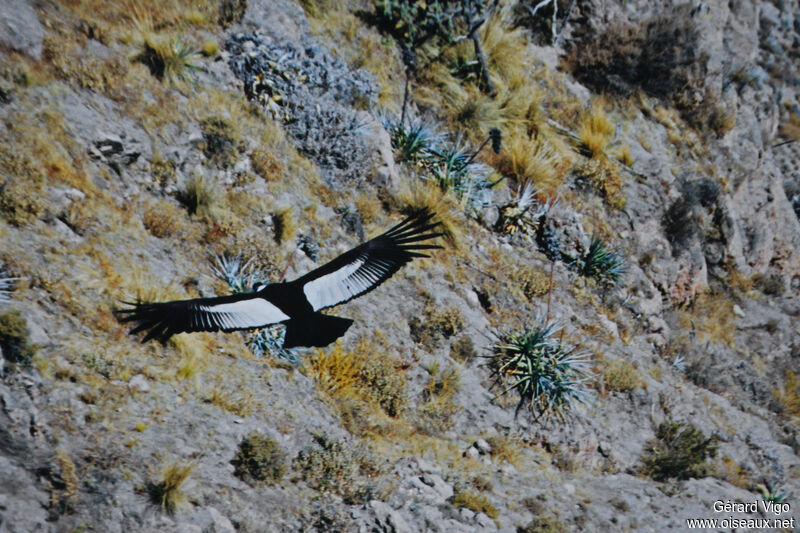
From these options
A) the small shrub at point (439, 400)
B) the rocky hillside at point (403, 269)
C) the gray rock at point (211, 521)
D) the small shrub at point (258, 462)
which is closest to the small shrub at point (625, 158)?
the rocky hillside at point (403, 269)

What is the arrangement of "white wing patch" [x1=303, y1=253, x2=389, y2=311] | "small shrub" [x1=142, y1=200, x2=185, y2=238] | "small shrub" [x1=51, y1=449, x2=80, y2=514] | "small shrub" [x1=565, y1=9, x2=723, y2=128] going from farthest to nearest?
"small shrub" [x1=565, y1=9, x2=723, y2=128] → "small shrub" [x1=142, y1=200, x2=185, y2=238] → "white wing patch" [x1=303, y1=253, x2=389, y2=311] → "small shrub" [x1=51, y1=449, x2=80, y2=514]

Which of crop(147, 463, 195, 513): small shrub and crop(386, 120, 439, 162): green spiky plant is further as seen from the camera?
crop(386, 120, 439, 162): green spiky plant

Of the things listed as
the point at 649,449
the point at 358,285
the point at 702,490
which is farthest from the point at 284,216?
the point at 702,490

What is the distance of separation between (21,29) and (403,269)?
503 centimetres

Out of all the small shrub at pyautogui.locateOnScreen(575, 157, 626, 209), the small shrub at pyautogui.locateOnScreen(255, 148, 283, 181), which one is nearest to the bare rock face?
the small shrub at pyautogui.locateOnScreen(255, 148, 283, 181)

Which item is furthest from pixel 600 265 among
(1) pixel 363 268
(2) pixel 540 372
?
(1) pixel 363 268

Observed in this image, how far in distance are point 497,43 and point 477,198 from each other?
11.5 ft

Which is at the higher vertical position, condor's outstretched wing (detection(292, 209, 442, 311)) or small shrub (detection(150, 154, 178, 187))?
small shrub (detection(150, 154, 178, 187))

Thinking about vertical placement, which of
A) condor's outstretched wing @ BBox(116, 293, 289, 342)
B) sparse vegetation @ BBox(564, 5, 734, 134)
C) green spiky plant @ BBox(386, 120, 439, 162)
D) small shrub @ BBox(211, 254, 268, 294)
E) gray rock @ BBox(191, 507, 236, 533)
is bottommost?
gray rock @ BBox(191, 507, 236, 533)

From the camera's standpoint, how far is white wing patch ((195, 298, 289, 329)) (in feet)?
13.2

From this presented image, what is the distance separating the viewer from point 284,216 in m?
6.23

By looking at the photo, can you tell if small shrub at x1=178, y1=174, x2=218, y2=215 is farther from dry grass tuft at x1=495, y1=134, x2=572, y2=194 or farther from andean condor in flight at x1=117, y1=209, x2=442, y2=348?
dry grass tuft at x1=495, y1=134, x2=572, y2=194

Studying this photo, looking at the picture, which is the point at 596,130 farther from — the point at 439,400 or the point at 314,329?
the point at 314,329

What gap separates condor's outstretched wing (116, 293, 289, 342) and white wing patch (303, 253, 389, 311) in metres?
0.30
